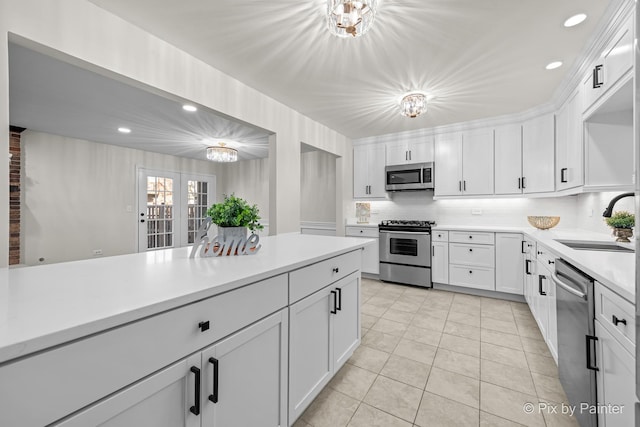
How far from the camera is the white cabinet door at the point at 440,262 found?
383 cm

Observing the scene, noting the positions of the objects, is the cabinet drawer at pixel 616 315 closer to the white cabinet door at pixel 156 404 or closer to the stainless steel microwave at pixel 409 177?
the white cabinet door at pixel 156 404

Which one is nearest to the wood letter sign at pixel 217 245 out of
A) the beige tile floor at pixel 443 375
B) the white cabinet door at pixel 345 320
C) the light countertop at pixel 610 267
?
the white cabinet door at pixel 345 320

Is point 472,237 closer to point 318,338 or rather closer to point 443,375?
point 443,375

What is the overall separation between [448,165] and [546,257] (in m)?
2.26

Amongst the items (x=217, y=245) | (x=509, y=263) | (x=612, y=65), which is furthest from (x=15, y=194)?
(x=509, y=263)

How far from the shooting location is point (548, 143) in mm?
3375

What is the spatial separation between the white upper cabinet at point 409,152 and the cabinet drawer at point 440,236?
1.16m

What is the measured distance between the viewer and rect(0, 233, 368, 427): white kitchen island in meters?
0.60

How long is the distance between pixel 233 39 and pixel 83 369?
2.25m

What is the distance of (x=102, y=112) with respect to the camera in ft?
11.7

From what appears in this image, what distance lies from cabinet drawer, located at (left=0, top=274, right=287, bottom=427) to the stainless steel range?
11.3ft

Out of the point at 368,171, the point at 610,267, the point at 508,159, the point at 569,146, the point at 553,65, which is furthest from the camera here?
the point at 368,171

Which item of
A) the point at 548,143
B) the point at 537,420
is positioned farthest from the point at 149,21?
the point at 548,143

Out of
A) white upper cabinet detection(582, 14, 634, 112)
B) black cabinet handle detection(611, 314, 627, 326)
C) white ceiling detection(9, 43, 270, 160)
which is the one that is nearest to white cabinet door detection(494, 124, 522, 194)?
white upper cabinet detection(582, 14, 634, 112)
